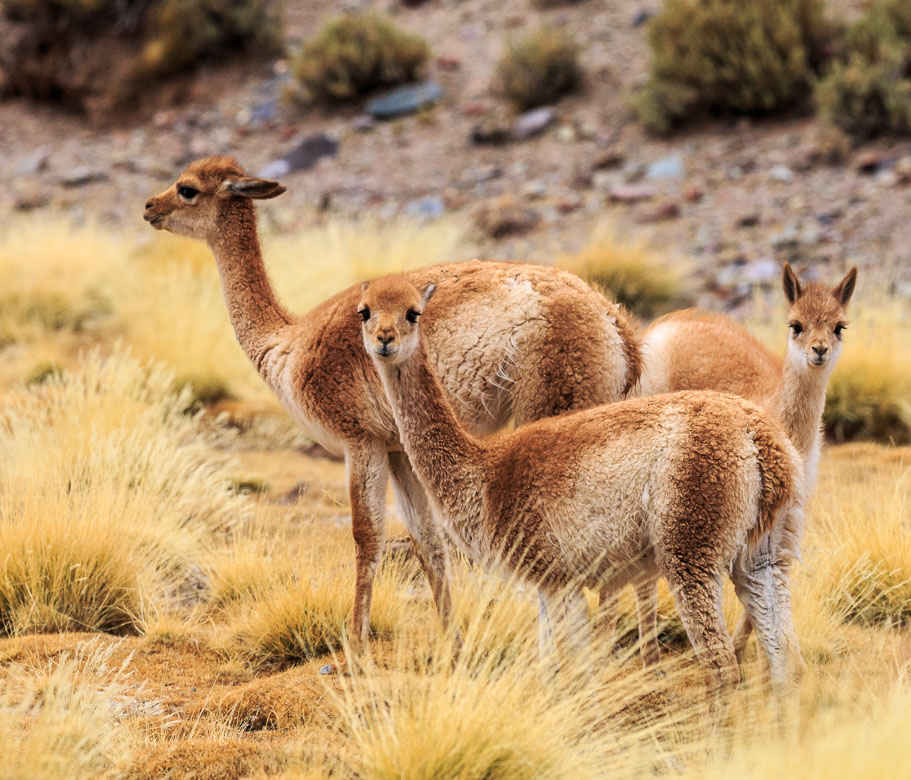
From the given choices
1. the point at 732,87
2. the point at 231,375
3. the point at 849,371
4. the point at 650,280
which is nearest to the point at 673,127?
the point at 732,87

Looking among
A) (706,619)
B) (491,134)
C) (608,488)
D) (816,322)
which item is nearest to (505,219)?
(491,134)

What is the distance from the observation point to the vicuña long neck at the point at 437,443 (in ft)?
15.2

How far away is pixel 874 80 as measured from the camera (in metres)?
13.4

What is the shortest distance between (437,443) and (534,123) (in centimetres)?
1219

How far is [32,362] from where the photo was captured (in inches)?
409

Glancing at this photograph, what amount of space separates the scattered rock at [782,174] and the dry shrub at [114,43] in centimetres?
961

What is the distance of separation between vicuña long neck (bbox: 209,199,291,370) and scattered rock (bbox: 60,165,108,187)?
12.3 meters

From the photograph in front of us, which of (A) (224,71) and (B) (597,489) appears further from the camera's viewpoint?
(A) (224,71)

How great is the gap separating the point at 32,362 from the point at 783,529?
7809mm

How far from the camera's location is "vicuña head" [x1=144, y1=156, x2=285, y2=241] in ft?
20.4

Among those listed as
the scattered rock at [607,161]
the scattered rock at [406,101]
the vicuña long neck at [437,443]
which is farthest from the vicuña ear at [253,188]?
the scattered rock at [406,101]

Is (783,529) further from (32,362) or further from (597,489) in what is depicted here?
(32,362)

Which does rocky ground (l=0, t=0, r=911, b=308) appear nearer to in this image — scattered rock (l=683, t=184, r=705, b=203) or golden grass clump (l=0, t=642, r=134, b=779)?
scattered rock (l=683, t=184, r=705, b=203)

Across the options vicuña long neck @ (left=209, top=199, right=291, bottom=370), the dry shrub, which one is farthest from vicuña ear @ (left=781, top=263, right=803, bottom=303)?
the dry shrub
